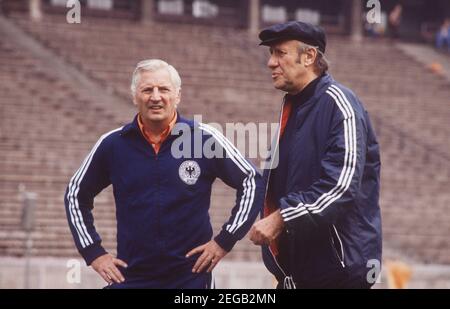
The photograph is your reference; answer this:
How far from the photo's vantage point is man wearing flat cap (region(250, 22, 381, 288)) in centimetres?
519

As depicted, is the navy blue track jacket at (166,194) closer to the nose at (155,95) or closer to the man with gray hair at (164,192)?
the man with gray hair at (164,192)

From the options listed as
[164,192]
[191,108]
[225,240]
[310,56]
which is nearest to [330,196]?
[310,56]

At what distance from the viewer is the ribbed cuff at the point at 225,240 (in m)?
5.83

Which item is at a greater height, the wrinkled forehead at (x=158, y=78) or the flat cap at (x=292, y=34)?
the flat cap at (x=292, y=34)

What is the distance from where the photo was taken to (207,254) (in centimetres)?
577

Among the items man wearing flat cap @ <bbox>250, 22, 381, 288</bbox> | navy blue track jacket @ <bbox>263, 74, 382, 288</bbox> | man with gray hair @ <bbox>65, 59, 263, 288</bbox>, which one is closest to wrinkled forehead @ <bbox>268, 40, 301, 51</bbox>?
man wearing flat cap @ <bbox>250, 22, 381, 288</bbox>

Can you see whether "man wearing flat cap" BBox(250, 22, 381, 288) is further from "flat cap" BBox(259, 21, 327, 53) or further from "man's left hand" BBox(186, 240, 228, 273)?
"man's left hand" BBox(186, 240, 228, 273)

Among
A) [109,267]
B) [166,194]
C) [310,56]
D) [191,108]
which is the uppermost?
[310,56]

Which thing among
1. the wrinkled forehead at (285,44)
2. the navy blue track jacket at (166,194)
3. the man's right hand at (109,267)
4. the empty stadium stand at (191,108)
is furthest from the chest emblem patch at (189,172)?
the empty stadium stand at (191,108)

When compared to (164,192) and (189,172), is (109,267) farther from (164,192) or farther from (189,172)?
(189,172)

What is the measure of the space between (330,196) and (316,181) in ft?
0.44

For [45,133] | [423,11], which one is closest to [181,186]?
[45,133]

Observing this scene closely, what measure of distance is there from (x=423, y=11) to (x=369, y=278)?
39094 mm
